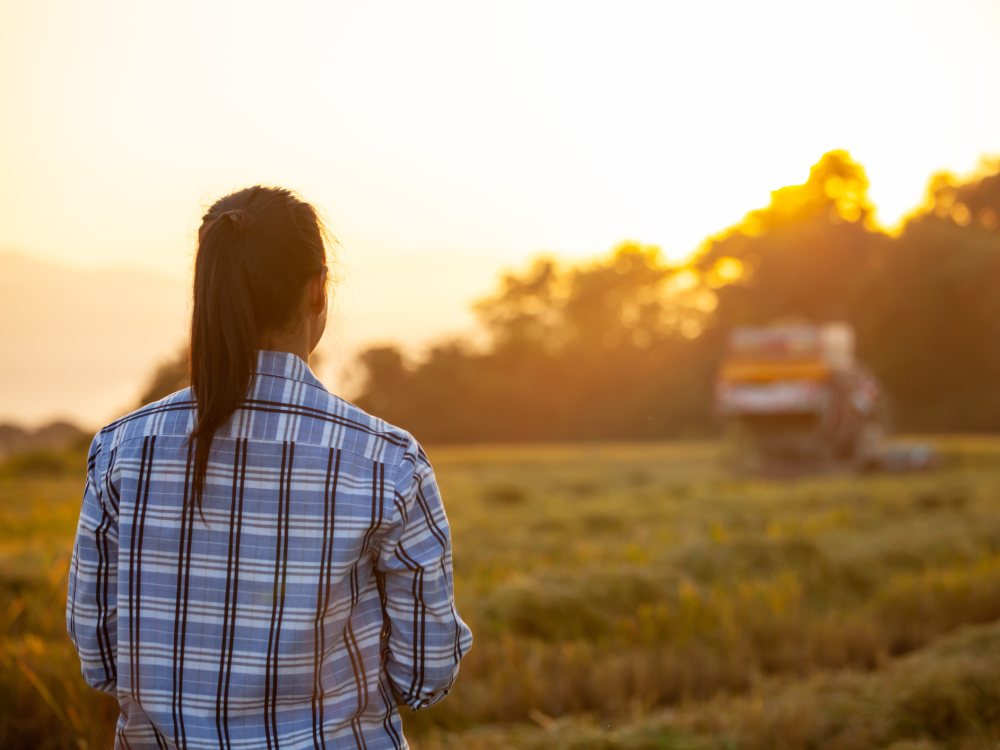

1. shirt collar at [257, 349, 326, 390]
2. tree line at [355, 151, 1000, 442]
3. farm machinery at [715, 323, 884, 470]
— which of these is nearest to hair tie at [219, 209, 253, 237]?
shirt collar at [257, 349, 326, 390]

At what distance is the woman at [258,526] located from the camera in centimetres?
95

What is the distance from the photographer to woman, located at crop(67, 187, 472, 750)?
0.95 m

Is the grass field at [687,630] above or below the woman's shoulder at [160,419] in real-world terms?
below

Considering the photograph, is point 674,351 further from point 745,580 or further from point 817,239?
point 745,580

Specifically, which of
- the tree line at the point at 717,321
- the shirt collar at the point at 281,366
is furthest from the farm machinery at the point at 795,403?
the shirt collar at the point at 281,366

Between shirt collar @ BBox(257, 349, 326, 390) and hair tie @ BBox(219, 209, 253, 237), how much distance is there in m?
0.13

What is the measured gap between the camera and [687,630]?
3.68 m

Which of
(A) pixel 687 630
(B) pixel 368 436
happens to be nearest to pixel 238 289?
(B) pixel 368 436

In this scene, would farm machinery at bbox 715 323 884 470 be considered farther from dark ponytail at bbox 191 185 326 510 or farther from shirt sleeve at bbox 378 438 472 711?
dark ponytail at bbox 191 185 326 510

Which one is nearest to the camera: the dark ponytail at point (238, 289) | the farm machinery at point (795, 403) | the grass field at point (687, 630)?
the dark ponytail at point (238, 289)

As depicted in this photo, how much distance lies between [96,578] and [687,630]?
3.01 meters

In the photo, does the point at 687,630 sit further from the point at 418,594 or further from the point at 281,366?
the point at 281,366

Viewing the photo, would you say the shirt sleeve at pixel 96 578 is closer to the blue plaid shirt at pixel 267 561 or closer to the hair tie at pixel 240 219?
the blue plaid shirt at pixel 267 561

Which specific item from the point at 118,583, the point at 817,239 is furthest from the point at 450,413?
the point at 118,583
